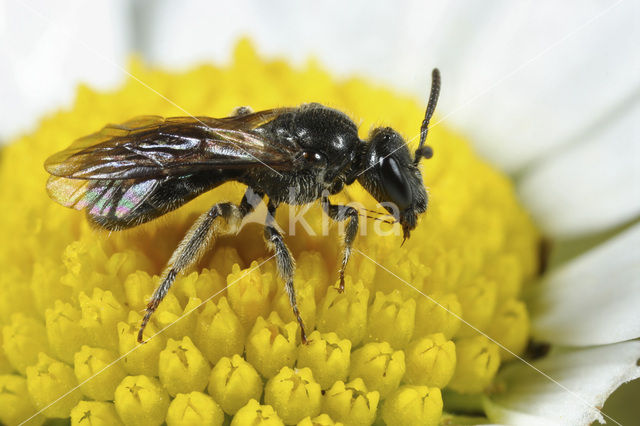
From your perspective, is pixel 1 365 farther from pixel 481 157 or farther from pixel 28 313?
pixel 481 157

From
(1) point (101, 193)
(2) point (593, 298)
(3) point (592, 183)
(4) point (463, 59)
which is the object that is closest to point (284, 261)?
(1) point (101, 193)

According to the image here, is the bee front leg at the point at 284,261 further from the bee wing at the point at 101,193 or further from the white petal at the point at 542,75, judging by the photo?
the white petal at the point at 542,75

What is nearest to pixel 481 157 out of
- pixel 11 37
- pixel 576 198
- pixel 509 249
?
pixel 576 198

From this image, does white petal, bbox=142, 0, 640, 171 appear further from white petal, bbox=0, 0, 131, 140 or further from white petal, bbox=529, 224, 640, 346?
white petal, bbox=529, 224, 640, 346

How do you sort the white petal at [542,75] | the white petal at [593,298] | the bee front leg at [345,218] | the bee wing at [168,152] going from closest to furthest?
the bee wing at [168,152] < the bee front leg at [345,218] < the white petal at [593,298] < the white petal at [542,75]

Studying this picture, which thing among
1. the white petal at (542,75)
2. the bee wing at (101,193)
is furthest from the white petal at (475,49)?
the bee wing at (101,193)

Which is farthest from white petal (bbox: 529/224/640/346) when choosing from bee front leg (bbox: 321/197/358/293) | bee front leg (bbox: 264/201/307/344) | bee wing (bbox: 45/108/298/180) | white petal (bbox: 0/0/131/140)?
white petal (bbox: 0/0/131/140)

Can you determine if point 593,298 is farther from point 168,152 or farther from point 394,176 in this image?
point 168,152
